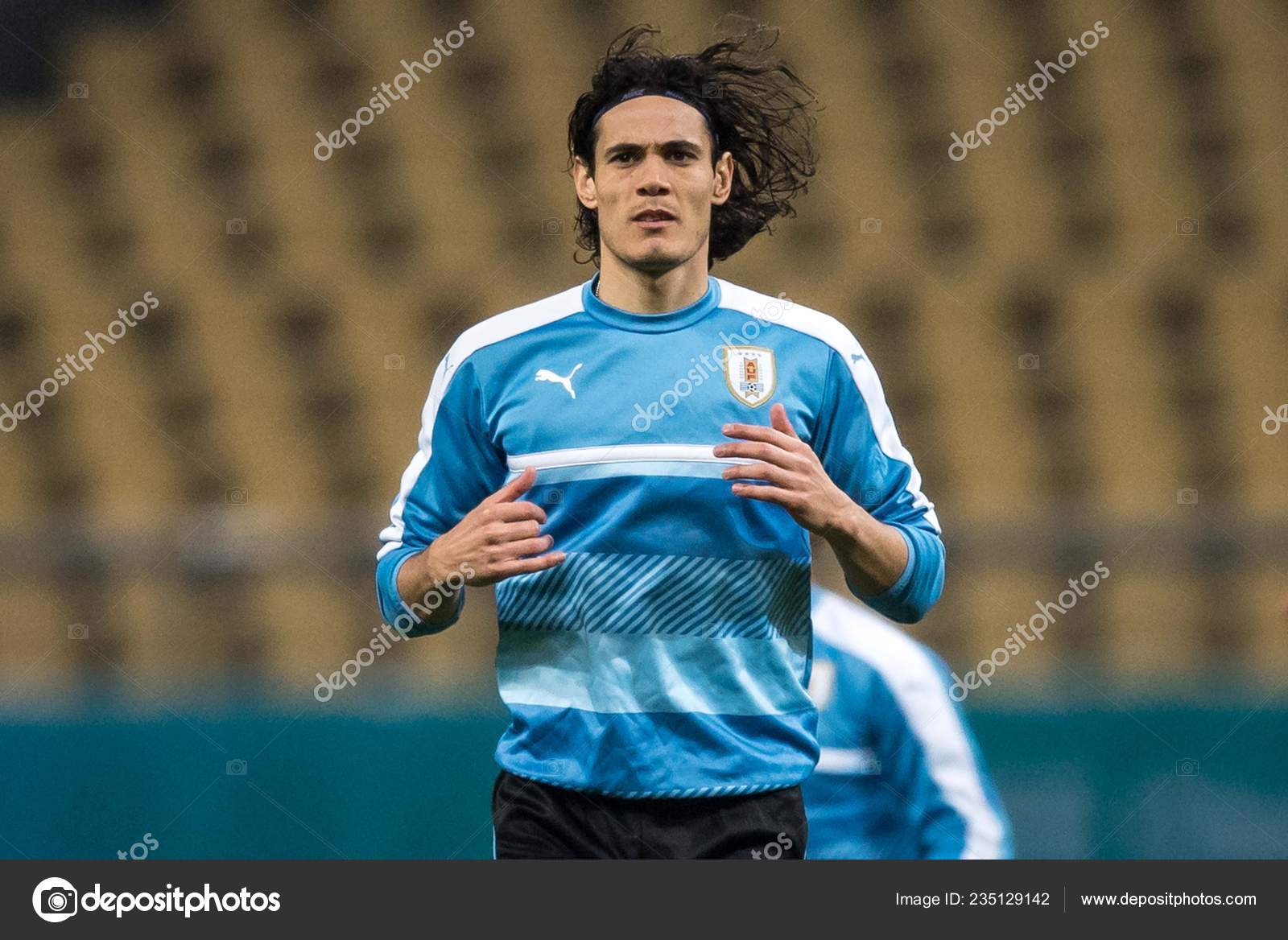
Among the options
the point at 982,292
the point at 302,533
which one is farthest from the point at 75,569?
the point at 982,292

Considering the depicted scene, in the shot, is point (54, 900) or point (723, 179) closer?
point (723, 179)

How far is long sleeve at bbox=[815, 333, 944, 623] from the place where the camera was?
2.91 m

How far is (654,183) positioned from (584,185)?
241mm

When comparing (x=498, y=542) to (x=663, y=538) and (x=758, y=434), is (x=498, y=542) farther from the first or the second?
(x=758, y=434)

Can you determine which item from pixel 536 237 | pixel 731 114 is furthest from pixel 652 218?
pixel 536 237

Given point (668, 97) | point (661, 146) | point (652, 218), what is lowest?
point (652, 218)

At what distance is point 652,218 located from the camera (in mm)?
2863

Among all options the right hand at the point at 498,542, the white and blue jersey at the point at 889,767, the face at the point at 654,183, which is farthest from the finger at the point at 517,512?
the white and blue jersey at the point at 889,767

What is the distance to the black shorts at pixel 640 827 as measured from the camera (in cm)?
273

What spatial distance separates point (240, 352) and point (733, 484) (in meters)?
5.54

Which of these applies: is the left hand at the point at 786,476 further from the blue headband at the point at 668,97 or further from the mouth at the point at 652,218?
the blue headband at the point at 668,97

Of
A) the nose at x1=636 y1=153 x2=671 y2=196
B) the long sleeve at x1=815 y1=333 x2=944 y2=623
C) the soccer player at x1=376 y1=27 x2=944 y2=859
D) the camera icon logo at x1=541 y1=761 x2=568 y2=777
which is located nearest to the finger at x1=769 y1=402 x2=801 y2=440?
the soccer player at x1=376 y1=27 x2=944 y2=859

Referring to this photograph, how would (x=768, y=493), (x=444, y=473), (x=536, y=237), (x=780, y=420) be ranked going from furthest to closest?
(x=536, y=237) → (x=444, y=473) → (x=780, y=420) → (x=768, y=493)

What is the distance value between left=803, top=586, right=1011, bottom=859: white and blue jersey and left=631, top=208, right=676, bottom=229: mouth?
112cm
